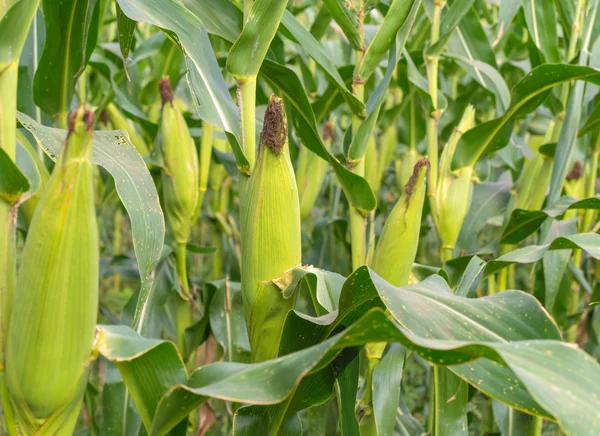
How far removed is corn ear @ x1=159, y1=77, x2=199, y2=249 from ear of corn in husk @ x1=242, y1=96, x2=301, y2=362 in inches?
29.0

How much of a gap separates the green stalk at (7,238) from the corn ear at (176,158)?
2.73ft

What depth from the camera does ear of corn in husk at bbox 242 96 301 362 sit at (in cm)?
99

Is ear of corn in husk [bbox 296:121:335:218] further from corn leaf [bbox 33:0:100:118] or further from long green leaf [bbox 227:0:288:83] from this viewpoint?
long green leaf [bbox 227:0:288:83]

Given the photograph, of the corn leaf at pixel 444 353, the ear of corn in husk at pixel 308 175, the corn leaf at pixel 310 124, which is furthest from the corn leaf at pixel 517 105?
the corn leaf at pixel 444 353

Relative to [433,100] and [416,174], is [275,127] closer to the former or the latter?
[416,174]

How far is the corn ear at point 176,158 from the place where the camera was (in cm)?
172

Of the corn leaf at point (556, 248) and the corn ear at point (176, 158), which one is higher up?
the corn ear at point (176, 158)

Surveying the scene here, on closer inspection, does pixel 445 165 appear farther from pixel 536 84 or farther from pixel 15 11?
pixel 15 11

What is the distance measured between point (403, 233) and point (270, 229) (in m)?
0.33

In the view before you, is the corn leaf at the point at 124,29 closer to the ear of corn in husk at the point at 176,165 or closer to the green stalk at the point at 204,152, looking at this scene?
the ear of corn in husk at the point at 176,165

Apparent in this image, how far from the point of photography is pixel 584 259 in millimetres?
2396

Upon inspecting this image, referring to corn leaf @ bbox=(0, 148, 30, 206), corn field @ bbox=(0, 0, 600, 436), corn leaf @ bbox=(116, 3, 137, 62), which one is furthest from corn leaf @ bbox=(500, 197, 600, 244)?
corn leaf @ bbox=(0, 148, 30, 206)

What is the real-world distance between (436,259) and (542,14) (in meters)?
1.82

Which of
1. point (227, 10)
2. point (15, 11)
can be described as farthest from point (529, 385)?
point (227, 10)
